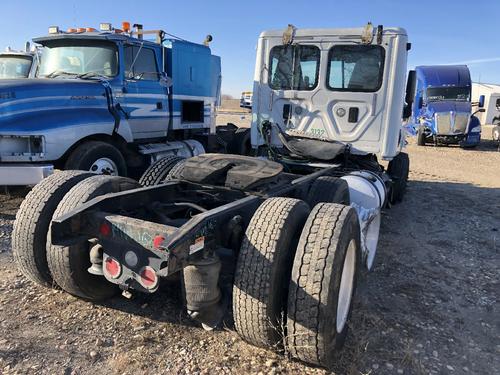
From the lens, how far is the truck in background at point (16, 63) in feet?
30.0

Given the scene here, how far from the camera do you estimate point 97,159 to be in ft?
22.0

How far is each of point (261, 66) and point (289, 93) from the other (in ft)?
1.93

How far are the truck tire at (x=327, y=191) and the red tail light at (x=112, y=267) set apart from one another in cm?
204

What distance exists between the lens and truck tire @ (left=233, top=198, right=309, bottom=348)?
8.87ft

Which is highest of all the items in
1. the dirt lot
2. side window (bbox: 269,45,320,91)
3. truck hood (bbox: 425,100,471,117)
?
side window (bbox: 269,45,320,91)

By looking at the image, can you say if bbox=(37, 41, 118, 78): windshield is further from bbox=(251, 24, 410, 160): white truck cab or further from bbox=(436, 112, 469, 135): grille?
bbox=(436, 112, 469, 135): grille

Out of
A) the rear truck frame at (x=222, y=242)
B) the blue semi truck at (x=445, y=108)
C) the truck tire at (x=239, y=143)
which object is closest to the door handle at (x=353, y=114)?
the rear truck frame at (x=222, y=242)

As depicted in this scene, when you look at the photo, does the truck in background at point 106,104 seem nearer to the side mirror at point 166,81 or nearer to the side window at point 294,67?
the side mirror at point 166,81

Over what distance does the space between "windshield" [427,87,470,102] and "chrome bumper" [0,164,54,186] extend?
17.5 m

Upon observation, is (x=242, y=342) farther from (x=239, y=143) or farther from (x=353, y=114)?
(x=239, y=143)

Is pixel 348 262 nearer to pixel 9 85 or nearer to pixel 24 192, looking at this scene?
pixel 9 85

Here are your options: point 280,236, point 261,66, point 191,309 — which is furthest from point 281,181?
point 261,66

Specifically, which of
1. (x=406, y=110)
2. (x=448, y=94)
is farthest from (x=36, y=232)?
(x=448, y=94)

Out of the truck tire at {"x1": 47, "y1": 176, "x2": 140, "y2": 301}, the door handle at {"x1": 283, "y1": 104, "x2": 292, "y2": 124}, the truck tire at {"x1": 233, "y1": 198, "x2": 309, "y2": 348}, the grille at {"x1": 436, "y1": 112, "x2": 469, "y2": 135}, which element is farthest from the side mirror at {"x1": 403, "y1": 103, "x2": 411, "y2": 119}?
the grille at {"x1": 436, "y1": 112, "x2": 469, "y2": 135}
